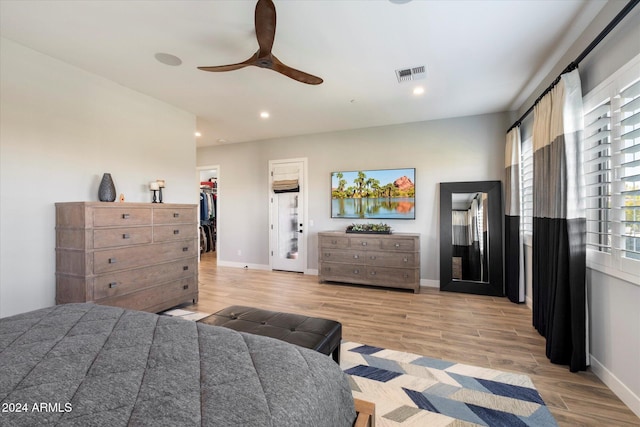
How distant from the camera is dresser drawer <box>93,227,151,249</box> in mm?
2725

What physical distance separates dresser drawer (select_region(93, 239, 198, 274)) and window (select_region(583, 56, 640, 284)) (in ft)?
13.9

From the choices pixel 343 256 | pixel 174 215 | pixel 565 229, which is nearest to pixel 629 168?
pixel 565 229

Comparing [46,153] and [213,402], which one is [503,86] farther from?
[46,153]

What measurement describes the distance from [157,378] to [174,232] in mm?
2984

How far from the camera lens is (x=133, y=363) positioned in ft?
3.14

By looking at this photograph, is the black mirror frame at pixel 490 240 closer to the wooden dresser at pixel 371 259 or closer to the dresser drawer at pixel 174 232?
the wooden dresser at pixel 371 259

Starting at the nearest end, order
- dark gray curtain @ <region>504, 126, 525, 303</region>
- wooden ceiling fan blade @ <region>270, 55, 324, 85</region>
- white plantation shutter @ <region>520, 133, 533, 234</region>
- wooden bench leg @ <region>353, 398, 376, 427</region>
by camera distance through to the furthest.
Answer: wooden bench leg @ <region>353, 398, 376, 427</region> < wooden ceiling fan blade @ <region>270, 55, 324, 85</region> < white plantation shutter @ <region>520, 133, 533, 234</region> < dark gray curtain @ <region>504, 126, 525, 303</region>

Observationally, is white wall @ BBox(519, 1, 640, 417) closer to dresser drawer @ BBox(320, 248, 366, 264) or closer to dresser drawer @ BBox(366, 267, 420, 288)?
dresser drawer @ BBox(366, 267, 420, 288)

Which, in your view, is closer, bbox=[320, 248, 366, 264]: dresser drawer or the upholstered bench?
the upholstered bench

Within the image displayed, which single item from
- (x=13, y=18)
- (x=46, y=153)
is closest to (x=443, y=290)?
(x=46, y=153)

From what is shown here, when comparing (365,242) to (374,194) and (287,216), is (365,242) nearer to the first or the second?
(374,194)

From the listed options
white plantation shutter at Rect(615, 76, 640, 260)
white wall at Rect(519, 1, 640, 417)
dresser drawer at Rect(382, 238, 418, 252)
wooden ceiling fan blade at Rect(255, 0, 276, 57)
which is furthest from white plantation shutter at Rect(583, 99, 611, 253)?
wooden ceiling fan blade at Rect(255, 0, 276, 57)

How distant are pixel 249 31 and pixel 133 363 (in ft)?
8.45

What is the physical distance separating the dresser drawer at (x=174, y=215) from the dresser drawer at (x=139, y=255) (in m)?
0.28
